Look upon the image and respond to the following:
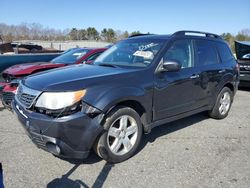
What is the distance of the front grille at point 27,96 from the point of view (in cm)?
352

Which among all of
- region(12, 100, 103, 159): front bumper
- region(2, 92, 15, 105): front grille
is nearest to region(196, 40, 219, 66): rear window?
region(12, 100, 103, 159): front bumper

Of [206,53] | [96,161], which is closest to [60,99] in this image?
[96,161]

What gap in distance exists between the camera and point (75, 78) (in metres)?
3.65

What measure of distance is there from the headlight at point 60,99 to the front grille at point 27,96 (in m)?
0.21

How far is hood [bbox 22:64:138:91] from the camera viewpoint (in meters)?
3.42

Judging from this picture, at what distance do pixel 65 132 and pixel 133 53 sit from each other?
1987 millimetres

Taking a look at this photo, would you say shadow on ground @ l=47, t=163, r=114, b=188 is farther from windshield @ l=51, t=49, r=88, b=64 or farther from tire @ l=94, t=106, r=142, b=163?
windshield @ l=51, t=49, r=88, b=64

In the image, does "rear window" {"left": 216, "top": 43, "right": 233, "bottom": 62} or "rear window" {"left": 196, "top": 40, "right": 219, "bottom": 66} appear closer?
"rear window" {"left": 196, "top": 40, "right": 219, "bottom": 66}

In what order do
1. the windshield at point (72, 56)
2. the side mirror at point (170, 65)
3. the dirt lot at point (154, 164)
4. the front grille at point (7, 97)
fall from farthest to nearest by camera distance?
the windshield at point (72, 56), the front grille at point (7, 97), the side mirror at point (170, 65), the dirt lot at point (154, 164)

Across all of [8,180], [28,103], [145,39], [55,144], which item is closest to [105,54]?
[145,39]

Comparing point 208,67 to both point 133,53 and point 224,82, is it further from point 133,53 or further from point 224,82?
point 133,53

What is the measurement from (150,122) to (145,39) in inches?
62.0

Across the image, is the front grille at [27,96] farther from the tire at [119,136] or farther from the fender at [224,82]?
the fender at [224,82]

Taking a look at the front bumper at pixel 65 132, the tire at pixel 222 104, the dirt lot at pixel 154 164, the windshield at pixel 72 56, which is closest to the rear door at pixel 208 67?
the tire at pixel 222 104
